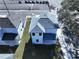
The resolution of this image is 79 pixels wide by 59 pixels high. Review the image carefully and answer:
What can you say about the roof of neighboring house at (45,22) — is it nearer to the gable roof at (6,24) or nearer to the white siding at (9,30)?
the white siding at (9,30)

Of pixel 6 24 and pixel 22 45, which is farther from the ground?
pixel 6 24

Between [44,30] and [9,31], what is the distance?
16.1 ft

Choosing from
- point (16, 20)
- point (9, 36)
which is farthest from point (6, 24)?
point (9, 36)

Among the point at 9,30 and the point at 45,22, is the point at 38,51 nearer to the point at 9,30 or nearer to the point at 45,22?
the point at 45,22

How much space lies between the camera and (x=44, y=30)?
24188 mm

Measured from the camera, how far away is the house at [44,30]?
931 inches

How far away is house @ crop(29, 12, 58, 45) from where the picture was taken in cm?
2366

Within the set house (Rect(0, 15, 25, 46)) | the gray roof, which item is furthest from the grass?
the gray roof

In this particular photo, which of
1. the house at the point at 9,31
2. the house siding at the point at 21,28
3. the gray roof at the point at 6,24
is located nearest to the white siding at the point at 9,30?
the house at the point at 9,31

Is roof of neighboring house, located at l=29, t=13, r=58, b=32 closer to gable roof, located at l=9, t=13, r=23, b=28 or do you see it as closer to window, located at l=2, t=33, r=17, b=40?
gable roof, located at l=9, t=13, r=23, b=28

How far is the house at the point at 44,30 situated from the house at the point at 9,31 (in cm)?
207

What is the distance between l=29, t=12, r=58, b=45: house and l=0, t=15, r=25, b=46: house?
2.07 m

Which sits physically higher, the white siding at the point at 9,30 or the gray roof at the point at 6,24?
the gray roof at the point at 6,24

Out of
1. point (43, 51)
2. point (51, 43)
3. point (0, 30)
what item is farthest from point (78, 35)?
point (0, 30)
